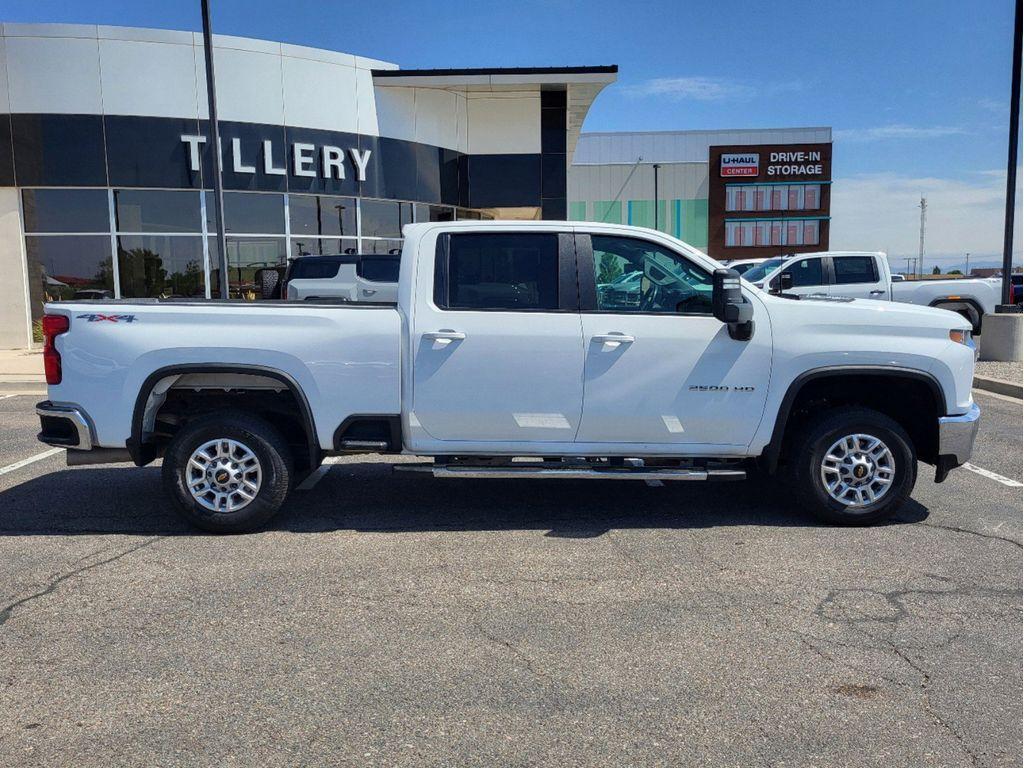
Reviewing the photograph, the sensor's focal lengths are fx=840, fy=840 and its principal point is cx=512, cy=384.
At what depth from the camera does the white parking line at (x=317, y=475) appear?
22.5 ft

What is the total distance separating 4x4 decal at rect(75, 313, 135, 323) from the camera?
5.31 m

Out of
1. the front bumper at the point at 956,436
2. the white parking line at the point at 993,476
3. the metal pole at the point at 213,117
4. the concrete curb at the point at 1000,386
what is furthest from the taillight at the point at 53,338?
the concrete curb at the point at 1000,386

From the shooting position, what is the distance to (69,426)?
17.7ft

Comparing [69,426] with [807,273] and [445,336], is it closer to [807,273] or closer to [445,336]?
[445,336]

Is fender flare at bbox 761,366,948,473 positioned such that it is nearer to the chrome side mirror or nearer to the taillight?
the chrome side mirror

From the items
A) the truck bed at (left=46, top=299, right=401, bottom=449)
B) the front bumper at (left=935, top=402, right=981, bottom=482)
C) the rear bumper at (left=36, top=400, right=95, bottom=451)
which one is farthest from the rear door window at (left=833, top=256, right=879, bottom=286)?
the rear bumper at (left=36, top=400, right=95, bottom=451)

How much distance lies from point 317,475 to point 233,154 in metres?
13.0

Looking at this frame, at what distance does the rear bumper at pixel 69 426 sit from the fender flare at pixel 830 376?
441 cm

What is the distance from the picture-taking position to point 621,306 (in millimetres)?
Answer: 5492

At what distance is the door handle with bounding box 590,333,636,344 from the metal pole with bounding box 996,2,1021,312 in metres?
12.1

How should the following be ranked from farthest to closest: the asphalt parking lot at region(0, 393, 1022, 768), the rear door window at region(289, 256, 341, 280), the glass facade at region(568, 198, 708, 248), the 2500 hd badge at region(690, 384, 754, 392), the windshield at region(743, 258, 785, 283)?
1. the glass facade at region(568, 198, 708, 248)
2. the windshield at region(743, 258, 785, 283)
3. the rear door window at region(289, 256, 341, 280)
4. the 2500 hd badge at region(690, 384, 754, 392)
5. the asphalt parking lot at region(0, 393, 1022, 768)

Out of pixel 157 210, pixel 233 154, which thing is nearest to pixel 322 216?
pixel 233 154

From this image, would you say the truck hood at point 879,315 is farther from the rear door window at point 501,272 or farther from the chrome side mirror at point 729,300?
the rear door window at point 501,272

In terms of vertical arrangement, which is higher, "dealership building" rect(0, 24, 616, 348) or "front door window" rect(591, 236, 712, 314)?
"dealership building" rect(0, 24, 616, 348)
